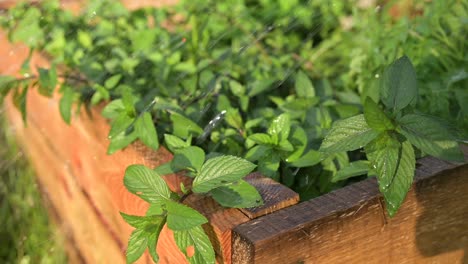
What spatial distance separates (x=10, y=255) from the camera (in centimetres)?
228

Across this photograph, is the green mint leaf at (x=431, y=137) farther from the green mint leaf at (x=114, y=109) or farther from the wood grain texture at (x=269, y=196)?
the green mint leaf at (x=114, y=109)

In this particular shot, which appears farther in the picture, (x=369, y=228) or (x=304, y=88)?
(x=304, y=88)

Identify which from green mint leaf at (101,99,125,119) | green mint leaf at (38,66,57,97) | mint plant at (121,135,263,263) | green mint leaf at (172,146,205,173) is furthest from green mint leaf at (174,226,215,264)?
green mint leaf at (38,66,57,97)

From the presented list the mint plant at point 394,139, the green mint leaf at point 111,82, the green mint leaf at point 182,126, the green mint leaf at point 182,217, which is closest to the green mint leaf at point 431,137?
the mint plant at point 394,139

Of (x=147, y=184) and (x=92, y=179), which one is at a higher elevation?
(x=147, y=184)

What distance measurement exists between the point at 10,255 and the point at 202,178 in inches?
59.3

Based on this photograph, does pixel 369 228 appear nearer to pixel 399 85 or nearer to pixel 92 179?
pixel 399 85

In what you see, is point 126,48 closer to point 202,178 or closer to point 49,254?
point 49,254

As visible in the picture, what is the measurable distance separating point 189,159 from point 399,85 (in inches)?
15.0

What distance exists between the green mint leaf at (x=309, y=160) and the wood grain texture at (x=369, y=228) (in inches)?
5.5

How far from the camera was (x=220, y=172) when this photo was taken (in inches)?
40.0

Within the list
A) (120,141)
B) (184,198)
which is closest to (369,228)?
(184,198)

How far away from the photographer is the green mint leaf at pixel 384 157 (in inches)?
37.9

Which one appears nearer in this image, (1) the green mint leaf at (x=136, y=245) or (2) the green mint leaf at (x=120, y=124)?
(1) the green mint leaf at (x=136, y=245)
